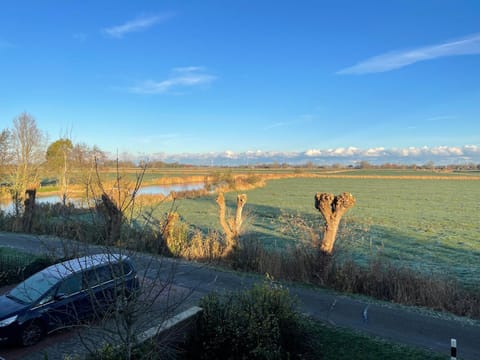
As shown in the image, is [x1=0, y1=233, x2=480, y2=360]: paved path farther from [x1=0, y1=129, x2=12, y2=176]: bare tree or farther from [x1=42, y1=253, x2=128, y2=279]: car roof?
[x1=0, y1=129, x2=12, y2=176]: bare tree

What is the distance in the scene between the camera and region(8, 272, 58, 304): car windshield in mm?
8008

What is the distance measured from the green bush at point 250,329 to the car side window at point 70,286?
3.07 m

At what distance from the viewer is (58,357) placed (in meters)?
7.33

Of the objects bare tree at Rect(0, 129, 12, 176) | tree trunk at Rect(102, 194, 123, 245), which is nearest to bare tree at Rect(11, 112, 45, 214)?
bare tree at Rect(0, 129, 12, 176)

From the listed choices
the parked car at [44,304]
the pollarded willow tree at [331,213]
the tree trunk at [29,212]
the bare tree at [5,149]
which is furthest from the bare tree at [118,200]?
the bare tree at [5,149]

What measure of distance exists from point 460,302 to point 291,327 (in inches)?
249

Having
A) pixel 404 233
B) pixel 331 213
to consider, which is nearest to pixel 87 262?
pixel 331 213

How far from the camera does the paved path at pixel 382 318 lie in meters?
7.85

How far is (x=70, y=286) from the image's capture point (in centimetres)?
822

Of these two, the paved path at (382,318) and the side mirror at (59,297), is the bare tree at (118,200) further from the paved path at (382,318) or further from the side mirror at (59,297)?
the side mirror at (59,297)

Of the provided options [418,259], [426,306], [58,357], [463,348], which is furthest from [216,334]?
[418,259]

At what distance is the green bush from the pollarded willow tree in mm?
5292

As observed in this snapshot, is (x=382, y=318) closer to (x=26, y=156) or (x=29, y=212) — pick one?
(x=29, y=212)

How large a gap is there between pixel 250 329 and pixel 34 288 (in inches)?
209
